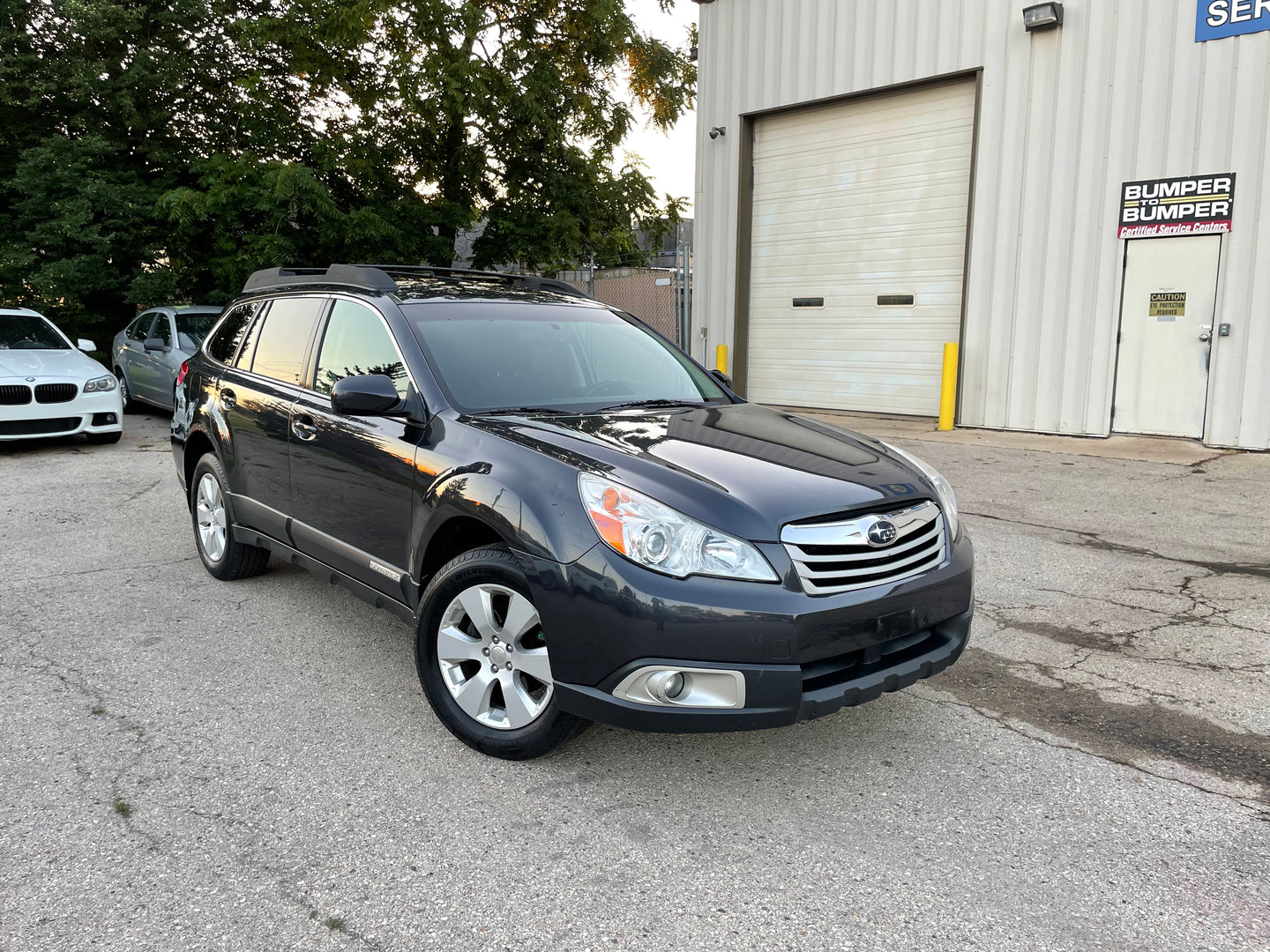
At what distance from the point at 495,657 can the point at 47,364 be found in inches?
383

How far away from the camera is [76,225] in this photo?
16234 mm

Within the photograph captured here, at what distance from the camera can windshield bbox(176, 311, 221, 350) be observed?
1291 centimetres

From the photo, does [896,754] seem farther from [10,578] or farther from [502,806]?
[10,578]

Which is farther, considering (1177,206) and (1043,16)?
(1043,16)

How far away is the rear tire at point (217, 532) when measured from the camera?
5.18 m

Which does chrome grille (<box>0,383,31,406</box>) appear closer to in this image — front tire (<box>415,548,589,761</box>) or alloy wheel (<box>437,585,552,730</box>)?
front tire (<box>415,548,589,761</box>)

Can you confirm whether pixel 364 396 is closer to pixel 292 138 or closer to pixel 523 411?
pixel 523 411

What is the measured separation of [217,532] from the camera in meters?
5.36

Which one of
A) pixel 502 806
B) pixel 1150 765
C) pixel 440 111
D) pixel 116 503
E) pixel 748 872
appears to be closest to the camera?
pixel 748 872

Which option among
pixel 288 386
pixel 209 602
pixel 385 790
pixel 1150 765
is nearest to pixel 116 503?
pixel 209 602

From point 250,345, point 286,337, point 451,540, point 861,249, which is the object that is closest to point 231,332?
point 250,345

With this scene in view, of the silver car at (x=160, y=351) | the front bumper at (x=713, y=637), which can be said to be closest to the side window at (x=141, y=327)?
the silver car at (x=160, y=351)

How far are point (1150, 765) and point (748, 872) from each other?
→ 1.56 metres

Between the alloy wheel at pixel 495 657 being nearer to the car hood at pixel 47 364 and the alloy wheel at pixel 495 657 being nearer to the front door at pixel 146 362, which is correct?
the car hood at pixel 47 364
